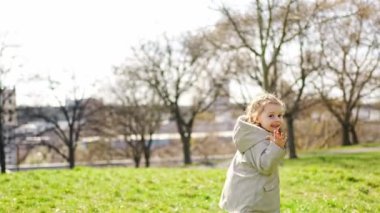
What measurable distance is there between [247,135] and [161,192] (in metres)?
8.57

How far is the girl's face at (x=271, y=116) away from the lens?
5.75 metres

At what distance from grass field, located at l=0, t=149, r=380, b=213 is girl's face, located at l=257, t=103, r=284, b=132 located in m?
4.99

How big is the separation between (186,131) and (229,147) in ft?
82.5

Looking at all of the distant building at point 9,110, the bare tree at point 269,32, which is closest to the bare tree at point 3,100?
the distant building at point 9,110

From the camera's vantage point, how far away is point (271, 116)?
579cm

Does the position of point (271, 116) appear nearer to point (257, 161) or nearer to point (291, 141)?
point (257, 161)

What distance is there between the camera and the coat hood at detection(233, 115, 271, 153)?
5719 millimetres

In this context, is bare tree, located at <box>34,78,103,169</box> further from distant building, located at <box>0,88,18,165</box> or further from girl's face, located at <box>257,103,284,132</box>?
girl's face, located at <box>257,103,284,132</box>

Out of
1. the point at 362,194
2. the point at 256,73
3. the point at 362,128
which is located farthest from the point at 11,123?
the point at 362,194

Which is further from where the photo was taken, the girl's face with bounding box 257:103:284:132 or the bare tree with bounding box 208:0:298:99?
the bare tree with bounding box 208:0:298:99

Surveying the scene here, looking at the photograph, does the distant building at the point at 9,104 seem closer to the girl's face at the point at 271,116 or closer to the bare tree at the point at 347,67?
the bare tree at the point at 347,67

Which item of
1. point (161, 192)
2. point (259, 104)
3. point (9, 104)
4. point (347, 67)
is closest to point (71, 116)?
point (9, 104)

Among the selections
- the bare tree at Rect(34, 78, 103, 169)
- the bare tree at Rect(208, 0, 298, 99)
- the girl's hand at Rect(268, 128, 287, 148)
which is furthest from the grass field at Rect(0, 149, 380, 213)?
the bare tree at Rect(34, 78, 103, 169)

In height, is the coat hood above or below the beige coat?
above
